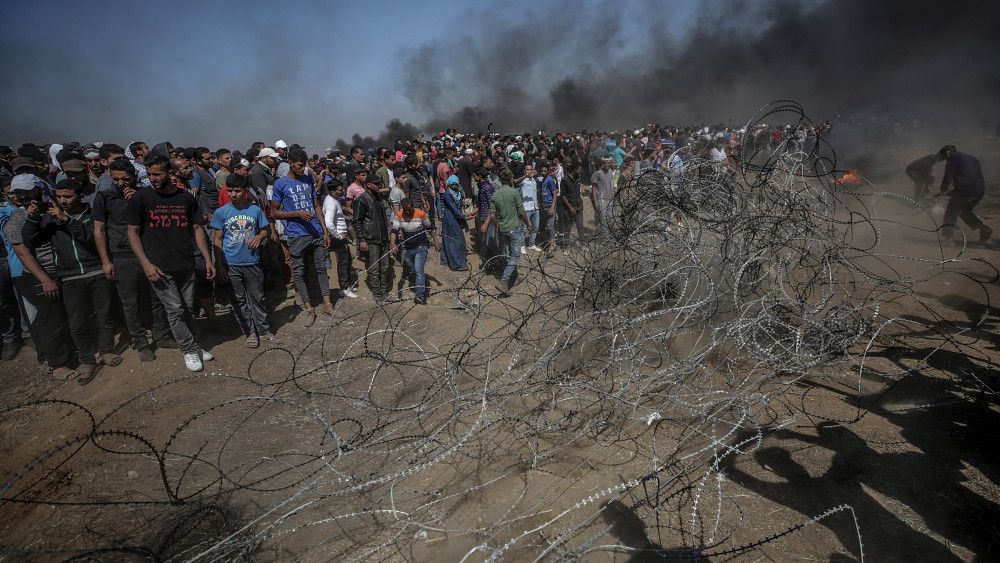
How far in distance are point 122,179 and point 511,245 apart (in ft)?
18.7

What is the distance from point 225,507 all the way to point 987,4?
2771 cm

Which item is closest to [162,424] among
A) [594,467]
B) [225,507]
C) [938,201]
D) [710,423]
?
[225,507]

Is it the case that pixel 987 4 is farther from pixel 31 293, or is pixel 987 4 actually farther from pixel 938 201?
pixel 31 293

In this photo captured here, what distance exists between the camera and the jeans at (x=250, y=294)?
6.25 metres

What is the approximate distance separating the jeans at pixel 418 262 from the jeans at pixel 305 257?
134 cm

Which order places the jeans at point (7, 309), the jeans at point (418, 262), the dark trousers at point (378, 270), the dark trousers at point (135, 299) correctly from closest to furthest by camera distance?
the dark trousers at point (135, 299)
the jeans at point (7, 309)
the jeans at point (418, 262)
the dark trousers at point (378, 270)

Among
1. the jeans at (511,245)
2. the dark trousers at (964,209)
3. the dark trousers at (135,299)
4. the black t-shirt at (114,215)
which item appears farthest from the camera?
the dark trousers at (964,209)

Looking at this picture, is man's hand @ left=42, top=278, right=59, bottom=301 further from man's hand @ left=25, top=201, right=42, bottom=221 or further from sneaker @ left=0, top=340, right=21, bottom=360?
sneaker @ left=0, top=340, right=21, bottom=360

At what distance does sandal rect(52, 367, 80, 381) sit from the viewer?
18.8ft

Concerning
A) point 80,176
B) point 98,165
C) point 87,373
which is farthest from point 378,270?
point 98,165

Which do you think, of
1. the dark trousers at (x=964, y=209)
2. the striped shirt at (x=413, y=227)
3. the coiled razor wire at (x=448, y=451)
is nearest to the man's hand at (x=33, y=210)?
the coiled razor wire at (x=448, y=451)

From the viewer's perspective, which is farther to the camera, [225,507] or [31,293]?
[31,293]

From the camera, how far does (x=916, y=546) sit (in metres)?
3.11

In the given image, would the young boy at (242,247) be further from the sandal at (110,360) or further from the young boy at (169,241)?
the sandal at (110,360)
